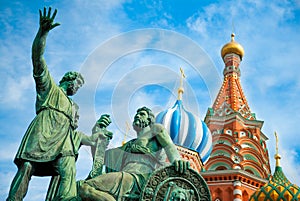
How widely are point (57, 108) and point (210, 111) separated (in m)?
28.0

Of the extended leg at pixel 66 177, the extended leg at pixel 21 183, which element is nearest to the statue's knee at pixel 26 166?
the extended leg at pixel 21 183

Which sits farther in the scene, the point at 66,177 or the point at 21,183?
the point at 66,177

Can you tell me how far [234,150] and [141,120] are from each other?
24.3 metres

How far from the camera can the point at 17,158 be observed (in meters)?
5.30

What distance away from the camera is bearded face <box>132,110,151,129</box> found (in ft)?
19.3

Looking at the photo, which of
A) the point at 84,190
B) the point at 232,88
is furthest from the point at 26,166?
the point at 232,88

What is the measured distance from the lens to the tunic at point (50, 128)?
17.5ft

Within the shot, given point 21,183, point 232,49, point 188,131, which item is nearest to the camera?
point 21,183

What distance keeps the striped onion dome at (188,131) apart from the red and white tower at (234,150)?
1.24 m

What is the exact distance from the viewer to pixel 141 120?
589 centimetres

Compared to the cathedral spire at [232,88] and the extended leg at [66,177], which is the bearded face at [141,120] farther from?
the cathedral spire at [232,88]

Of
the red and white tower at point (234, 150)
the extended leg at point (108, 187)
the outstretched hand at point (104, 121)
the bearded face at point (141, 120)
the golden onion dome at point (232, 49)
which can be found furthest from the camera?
the golden onion dome at point (232, 49)

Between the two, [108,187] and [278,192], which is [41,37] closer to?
[108,187]

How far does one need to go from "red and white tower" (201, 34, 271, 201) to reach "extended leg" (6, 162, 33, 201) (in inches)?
870
